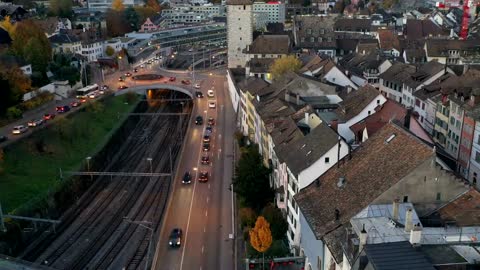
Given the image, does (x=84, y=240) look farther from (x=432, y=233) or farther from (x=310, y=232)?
(x=432, y=233)

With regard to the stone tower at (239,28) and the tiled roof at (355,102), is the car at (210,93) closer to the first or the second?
the stone tower at (239,28)

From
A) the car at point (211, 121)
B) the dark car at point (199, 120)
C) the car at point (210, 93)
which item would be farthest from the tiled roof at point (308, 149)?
the car at point (210, 93)

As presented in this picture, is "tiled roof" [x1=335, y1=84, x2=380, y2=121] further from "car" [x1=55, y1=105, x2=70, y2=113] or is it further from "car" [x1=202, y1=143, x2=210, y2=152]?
"car" [x1=55, y1=105, x2=70, y2=113]

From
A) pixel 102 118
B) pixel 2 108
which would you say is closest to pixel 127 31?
pixel 102 118

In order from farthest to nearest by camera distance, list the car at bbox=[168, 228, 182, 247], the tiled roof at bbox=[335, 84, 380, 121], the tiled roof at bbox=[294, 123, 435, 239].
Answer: the tiled roof at bbox=[335, 84, 380, 121], the car at bbox=[168, 228, 182, 247], the tiled roof at bbox=[294, 123, 435, 239]

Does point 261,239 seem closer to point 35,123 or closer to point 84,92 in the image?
point 35,123

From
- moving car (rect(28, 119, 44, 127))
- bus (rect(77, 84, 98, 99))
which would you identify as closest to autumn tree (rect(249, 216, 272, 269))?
moving car (rect(28, 119, 44, 127))
